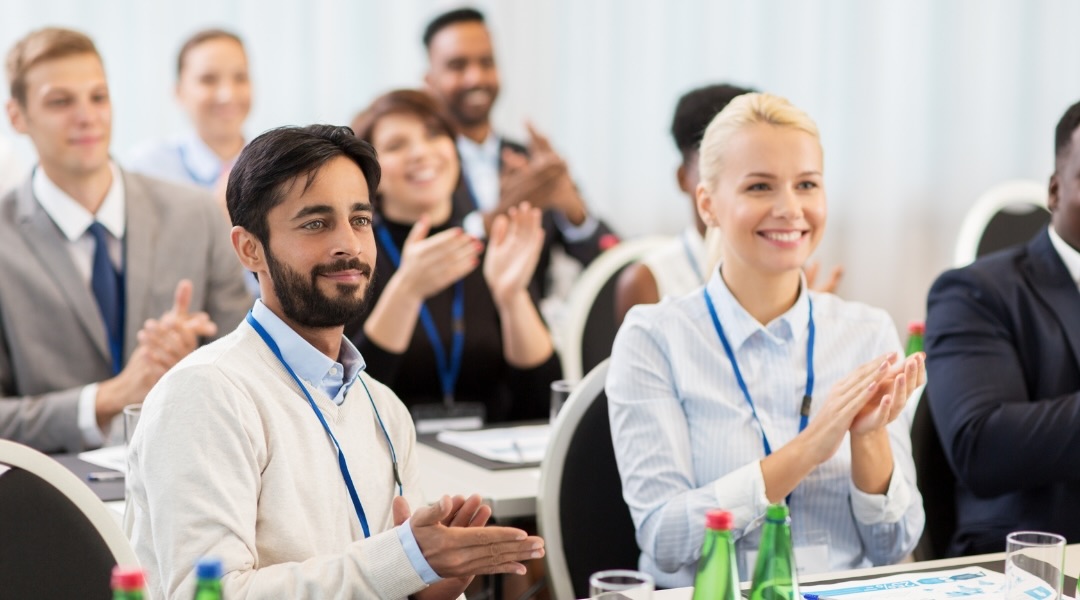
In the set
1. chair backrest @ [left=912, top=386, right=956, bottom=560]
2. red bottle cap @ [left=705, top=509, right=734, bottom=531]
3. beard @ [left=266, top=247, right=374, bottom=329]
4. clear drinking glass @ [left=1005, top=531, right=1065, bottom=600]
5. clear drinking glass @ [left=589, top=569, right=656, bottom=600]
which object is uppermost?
beard @ [left=266, top=247, right=374, bottom=329]

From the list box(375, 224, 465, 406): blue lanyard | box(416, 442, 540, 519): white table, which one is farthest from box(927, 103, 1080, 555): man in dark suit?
box(375, 224, 465, 406): blue lanyard

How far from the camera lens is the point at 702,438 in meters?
2.10

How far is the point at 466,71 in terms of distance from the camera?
493 centimetres

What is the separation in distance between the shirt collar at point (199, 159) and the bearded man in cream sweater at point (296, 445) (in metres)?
3.02

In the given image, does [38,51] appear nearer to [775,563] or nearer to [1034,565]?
[775,563]

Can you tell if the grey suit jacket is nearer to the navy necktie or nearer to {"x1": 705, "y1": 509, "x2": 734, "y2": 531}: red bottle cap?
the navy necktie

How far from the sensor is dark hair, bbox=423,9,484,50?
196 inches

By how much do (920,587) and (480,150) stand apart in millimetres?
3531

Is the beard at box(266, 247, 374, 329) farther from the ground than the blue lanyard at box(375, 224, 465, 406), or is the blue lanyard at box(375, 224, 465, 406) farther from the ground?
the beard at box(266, 247, 374, 329)

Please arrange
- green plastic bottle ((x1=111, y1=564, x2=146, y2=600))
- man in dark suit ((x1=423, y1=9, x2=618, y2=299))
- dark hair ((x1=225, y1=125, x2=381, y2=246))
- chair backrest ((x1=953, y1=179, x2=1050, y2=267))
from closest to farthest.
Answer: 1. green plastic bottle ((x1=111, y1=564, x2=146, y2=600))
2. dark hair ((x1=225, y1=125, x2=381, y2=246))
3. chair backrest ((x1=953, y1=179, x2=1050, y2=267))
4. man in dark suit ((x1=423, y1=9, x2=618, y2=299))

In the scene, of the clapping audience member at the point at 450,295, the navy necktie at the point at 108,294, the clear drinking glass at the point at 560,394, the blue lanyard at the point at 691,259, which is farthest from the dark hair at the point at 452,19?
the clear drinking glass at the point at 560,394

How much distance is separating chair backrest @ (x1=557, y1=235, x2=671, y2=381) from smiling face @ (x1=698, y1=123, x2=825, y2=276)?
111 cm

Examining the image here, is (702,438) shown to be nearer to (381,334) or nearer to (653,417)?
(653,417)

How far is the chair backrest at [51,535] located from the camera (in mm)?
1562
